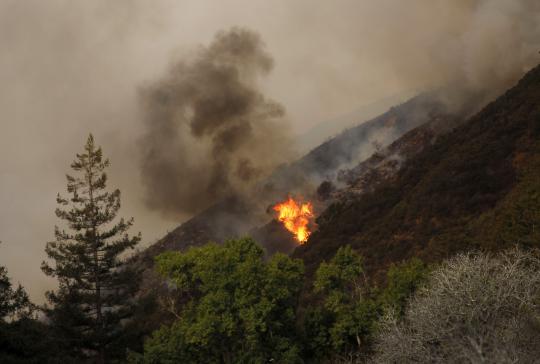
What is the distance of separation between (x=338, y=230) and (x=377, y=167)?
140ft

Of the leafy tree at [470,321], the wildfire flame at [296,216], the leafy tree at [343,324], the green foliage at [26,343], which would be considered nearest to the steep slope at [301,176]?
the wildfire flame at [296,216]

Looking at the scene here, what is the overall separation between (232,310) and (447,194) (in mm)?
70719

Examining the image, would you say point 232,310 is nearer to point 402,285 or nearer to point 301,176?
point 402,285

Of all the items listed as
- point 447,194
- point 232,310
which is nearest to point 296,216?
point 447,194

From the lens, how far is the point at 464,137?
4518 inches

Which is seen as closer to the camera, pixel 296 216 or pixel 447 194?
pixel 447 194

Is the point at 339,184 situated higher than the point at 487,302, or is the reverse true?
the point at 339,184

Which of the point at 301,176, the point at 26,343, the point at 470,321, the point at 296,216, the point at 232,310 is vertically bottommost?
the point at 470,321

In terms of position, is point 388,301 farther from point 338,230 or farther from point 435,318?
point 338,230

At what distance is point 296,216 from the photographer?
5659 inches

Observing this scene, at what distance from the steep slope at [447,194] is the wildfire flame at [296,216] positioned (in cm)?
1205

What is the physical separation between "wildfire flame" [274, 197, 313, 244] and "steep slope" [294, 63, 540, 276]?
12.1m

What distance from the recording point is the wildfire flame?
13725 centimetres

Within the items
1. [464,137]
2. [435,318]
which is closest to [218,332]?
[435,318]
